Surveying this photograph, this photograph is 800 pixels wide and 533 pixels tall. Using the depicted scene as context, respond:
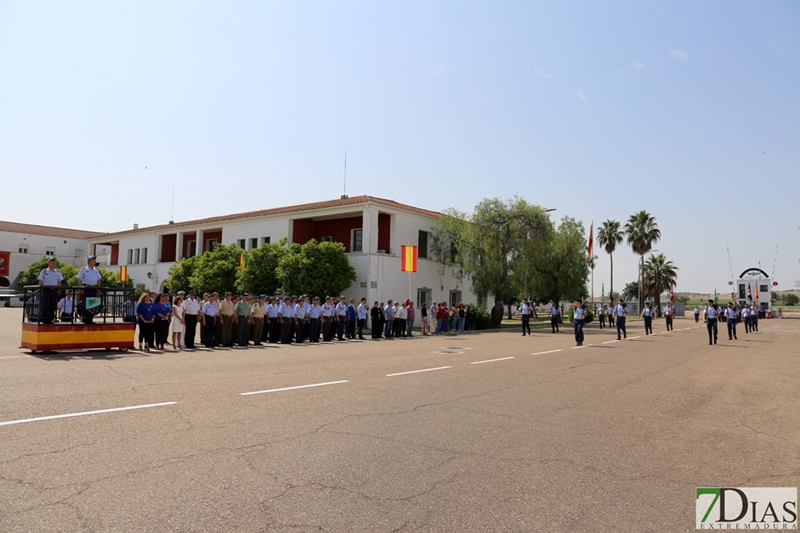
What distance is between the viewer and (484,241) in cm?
3694

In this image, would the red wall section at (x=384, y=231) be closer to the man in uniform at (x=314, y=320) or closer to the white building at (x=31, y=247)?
the man in uniform at (x=314, y=320)

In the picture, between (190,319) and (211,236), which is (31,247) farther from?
(190,319)

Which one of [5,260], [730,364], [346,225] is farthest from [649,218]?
[5,260]

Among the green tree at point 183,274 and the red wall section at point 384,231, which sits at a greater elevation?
the red wall section at point 384,231

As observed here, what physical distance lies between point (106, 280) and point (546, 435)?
47.3 meters

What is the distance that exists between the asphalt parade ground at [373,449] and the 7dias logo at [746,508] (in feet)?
0.39

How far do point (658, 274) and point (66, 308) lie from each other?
76.4 meters

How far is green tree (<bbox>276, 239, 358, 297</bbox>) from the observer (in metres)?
30.2

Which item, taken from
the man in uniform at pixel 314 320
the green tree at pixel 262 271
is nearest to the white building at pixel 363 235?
the green tree at pixel 262 271

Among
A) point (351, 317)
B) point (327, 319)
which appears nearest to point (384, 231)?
point (351, 317)

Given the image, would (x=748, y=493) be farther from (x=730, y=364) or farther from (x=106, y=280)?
(x=106, y=280)

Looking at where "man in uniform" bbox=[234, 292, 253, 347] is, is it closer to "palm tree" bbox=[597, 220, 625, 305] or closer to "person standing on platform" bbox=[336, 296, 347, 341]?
"person standing on platform" bbox=[336, 296, 347, 341]

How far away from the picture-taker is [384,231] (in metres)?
35.4

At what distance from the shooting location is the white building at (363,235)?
33.1 metres
